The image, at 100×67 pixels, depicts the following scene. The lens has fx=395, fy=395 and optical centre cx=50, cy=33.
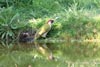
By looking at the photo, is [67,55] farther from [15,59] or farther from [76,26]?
[76,26]

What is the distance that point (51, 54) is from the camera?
35.5 feet

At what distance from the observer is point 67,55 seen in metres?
10.6

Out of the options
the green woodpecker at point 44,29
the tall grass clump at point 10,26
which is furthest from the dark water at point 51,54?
the tall grass clump at point 10,26

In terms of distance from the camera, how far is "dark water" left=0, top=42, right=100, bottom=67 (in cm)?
920

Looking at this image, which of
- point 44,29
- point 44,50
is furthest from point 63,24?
point 44,50

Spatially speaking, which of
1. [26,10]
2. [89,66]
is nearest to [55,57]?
[89,66]

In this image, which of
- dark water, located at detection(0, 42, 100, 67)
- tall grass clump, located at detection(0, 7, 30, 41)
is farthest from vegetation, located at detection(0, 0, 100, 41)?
dark water, located at detection(0, 42, 100, 67)

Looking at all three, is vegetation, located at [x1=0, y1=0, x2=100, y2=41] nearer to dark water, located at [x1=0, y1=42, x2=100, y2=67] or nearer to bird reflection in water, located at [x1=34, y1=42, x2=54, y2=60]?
dark water, located at [x1=0, y1=42, x2=100, y2=67]

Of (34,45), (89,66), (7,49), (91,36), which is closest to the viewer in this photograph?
(89,66)

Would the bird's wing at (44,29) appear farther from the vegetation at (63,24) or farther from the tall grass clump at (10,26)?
the tall grass clump at (10,26)

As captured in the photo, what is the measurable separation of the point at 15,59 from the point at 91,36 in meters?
4.30

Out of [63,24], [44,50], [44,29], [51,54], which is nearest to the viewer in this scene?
[51,54]

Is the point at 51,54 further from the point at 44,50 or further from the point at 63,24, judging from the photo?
the point at 63,24

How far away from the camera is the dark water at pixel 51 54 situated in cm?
920
